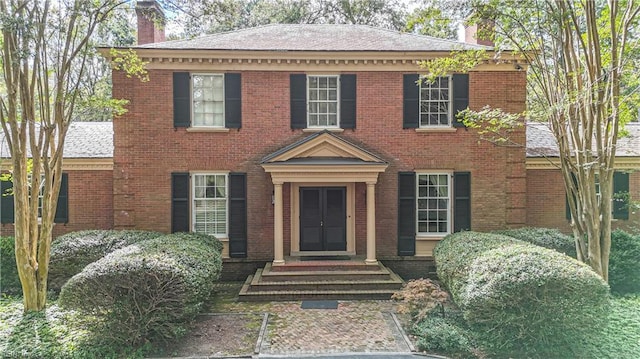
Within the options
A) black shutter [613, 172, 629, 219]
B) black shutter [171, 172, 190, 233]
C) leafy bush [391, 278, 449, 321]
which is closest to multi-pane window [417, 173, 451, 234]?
leafy bush [391, 278, 449, 321]

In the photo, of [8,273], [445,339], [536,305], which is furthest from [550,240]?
[8,273]

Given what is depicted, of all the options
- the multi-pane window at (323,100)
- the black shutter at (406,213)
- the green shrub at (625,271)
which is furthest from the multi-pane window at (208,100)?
the green shrub at (625,271)

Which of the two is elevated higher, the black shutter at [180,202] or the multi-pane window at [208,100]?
the multi-pane window at [208,100]

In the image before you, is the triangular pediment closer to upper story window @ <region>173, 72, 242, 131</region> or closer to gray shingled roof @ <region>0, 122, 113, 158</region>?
Result: upper story window @ <region>173, 72, 242, 131</region>

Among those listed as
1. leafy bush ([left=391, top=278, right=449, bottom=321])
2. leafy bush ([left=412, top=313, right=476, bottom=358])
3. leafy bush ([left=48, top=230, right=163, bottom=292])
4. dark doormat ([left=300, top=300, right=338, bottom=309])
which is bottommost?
dark doormat ([left=300, top=300, right=338, bottom=309])

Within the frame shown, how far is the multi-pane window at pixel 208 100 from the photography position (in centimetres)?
1067

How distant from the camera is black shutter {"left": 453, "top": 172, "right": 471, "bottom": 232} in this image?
10.9 metres

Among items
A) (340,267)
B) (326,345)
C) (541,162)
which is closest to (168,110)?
(340,267)

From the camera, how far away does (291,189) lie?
10.8m

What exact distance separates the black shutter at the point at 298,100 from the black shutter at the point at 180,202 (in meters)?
3.65

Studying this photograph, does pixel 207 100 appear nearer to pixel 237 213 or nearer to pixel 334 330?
pixel 237 213

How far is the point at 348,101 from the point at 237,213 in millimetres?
4733

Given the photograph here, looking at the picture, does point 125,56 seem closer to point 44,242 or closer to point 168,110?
point 168,110

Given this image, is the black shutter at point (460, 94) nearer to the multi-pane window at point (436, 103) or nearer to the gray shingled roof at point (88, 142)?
the multi-pane window at point (436, 103)
